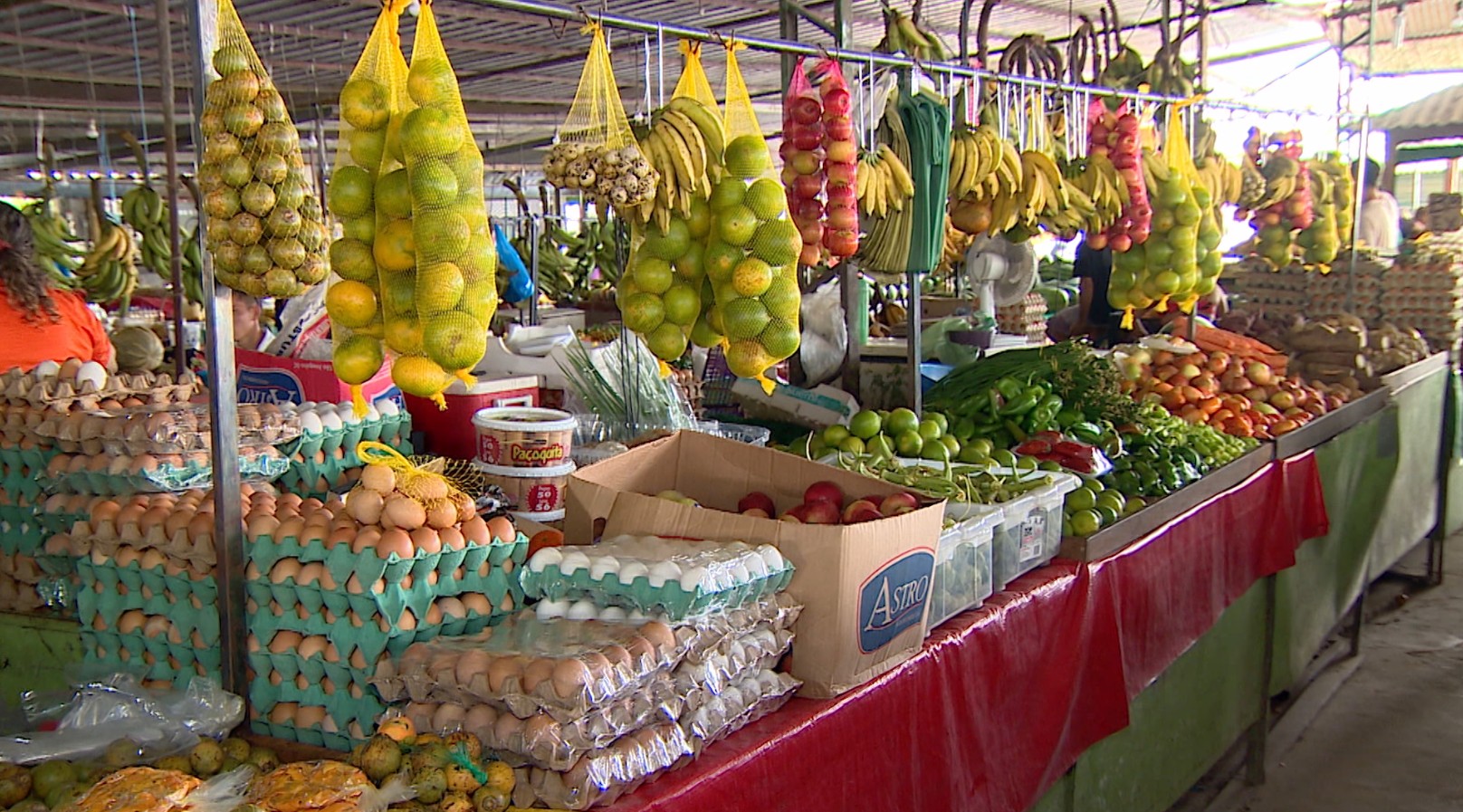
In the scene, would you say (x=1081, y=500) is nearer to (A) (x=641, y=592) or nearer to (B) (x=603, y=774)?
(A) (x=641, y=592)

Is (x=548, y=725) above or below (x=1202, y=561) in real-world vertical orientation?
above

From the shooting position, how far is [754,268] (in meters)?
2.29

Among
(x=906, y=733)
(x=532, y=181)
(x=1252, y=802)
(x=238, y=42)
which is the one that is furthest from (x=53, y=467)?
(x=532, y=181)

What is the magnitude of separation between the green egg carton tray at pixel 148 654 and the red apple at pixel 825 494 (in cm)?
119

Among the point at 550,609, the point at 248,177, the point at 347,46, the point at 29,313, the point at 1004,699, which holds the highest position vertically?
the point at 347,46

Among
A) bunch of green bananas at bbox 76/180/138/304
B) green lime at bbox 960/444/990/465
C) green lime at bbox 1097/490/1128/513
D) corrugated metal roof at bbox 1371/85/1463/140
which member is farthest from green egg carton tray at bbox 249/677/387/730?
corrugated metal roof at bbox 1371/85/1463/140

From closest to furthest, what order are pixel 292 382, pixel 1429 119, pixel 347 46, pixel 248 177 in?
pixel 248 177 → pixel 292 382 → pixel 347 46 → pixel 1429 119

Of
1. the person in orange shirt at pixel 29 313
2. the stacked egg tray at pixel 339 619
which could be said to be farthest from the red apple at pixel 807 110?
the person in orange shirt at pixel 29 313

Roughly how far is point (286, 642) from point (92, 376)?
1.12m

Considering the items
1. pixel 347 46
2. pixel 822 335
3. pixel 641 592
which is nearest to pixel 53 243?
pixel 347 46

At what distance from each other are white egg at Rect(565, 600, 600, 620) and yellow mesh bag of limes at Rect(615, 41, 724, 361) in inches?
26.9

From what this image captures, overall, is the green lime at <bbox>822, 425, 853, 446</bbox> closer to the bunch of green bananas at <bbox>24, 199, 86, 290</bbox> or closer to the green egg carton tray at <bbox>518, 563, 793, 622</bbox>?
the green egg carton tray at <bbox>518, 563, 793, 622</bbox>

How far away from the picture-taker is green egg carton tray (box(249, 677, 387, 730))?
1.88 metres

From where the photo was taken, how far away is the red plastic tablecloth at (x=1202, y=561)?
10.5 feet
